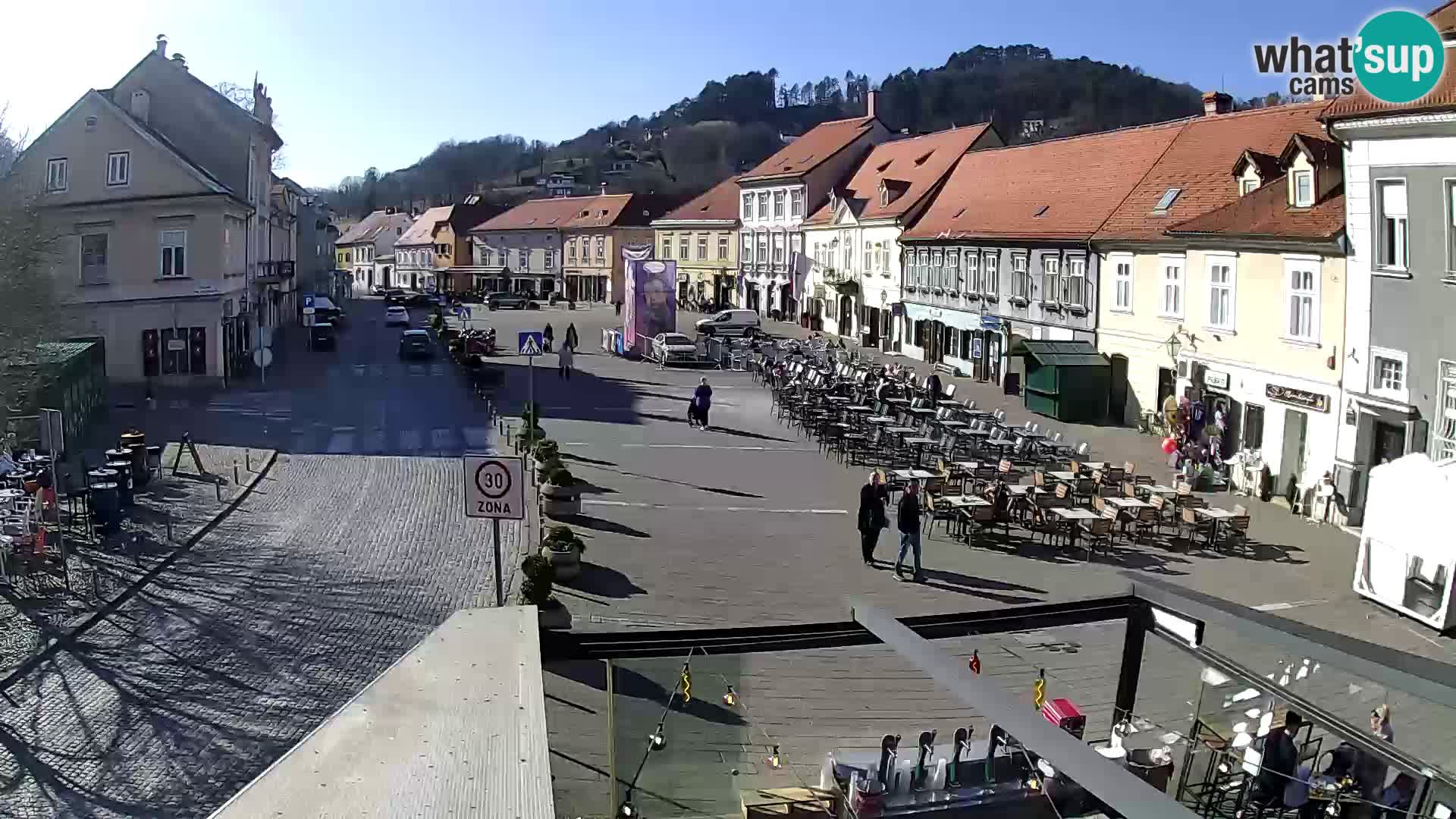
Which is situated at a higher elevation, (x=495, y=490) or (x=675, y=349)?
(x=675, y=349)

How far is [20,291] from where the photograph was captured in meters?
22.8

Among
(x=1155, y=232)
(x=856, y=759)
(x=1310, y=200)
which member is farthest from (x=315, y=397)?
(x=856, y=759)

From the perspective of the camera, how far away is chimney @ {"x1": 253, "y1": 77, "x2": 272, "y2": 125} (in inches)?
2520

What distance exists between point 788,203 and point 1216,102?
34.9 meters

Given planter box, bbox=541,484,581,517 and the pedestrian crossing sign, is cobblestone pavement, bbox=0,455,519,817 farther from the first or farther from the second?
the pedestrian crossing sign

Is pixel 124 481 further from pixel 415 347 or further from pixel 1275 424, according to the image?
pixel 415 347

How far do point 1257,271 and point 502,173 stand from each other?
17879cm

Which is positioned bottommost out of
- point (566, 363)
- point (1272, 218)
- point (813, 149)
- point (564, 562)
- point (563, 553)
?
point (564, 562)

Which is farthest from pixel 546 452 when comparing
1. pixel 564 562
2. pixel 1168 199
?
pixel 1168 199

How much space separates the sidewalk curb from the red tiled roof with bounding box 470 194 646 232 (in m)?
74.0

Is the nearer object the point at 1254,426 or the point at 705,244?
the point at 1254,426

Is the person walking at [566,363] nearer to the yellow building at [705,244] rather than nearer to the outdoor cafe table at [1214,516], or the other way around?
the outdoor cafe table at [1214,516]

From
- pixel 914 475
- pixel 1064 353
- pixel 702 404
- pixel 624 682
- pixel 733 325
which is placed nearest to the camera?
pixel 624 682

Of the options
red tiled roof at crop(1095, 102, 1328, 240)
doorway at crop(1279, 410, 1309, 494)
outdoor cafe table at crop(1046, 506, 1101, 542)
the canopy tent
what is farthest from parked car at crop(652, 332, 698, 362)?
outdoor cafe table at crop(1046, 506, 1101, 542)
